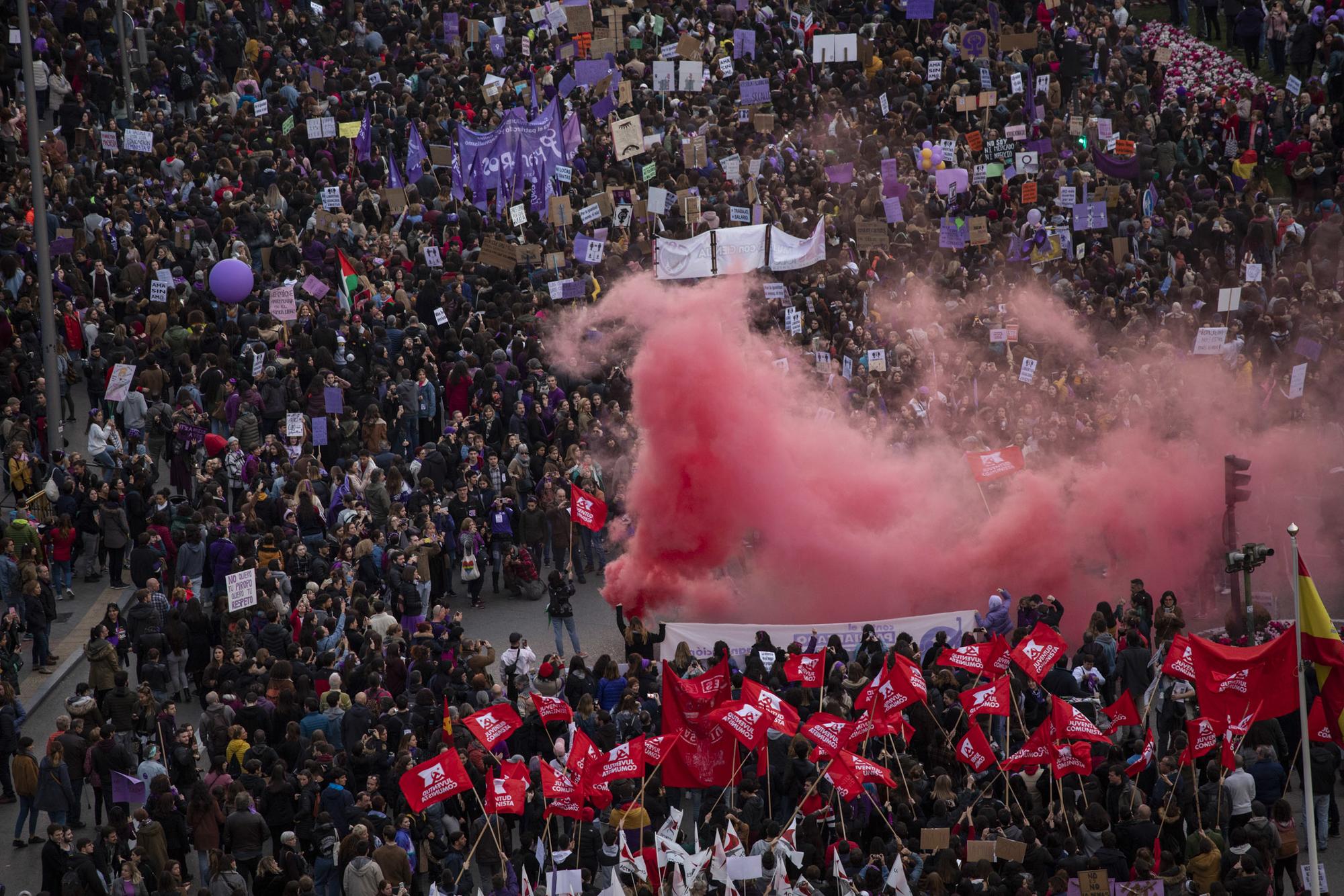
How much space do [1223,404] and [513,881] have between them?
13318 mm

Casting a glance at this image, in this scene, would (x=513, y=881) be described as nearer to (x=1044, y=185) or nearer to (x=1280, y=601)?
(x=1280, y=601)

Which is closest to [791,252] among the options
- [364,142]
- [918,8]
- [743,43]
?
[364,142]

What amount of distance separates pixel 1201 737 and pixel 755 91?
18.4 meters

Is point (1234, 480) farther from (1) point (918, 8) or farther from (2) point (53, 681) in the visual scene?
(1) point (918, 8)

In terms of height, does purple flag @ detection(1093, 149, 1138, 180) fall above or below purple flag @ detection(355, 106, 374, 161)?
below

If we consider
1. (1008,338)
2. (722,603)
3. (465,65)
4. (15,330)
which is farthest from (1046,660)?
(465,65)

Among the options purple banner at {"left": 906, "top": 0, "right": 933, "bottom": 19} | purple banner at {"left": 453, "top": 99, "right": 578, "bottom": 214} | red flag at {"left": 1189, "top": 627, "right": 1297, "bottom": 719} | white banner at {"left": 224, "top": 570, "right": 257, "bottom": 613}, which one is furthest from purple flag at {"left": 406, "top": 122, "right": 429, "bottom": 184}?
red flag at {"left": 1189, "top": 627, "right": 1297, "bottom": 719}

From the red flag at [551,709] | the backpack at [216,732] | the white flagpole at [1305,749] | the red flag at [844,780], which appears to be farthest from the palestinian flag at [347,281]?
the white flagpole at [1305,749]

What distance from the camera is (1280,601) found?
75.2ft

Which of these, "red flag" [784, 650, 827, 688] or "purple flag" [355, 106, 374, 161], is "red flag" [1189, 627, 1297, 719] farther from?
"purple flag" [355, 106, 374, 161]

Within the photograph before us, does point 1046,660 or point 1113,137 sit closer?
point 1046,660

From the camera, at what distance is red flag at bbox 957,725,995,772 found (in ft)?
55.9

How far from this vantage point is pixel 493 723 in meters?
17.4

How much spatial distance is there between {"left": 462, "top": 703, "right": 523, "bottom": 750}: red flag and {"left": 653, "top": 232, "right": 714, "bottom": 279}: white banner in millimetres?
11449
